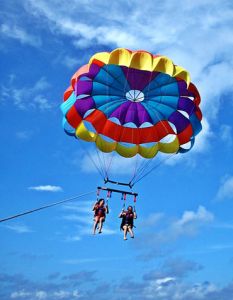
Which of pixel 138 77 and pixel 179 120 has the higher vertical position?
pixel 138 77

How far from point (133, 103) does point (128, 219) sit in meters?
4.95

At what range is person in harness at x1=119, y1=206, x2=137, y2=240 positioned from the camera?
50.4 feet

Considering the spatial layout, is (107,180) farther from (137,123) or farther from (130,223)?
(137,123)

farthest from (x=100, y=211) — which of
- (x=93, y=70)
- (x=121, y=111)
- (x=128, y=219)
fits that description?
(x=93, y=70)

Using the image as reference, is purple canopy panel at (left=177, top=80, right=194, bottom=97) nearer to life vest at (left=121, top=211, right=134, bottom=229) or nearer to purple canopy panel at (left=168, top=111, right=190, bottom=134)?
purple canopy panel at (left=168, top=111, right=190, bottom=134)

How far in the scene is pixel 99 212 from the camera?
1528 cm

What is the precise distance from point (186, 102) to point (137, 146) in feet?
9.14

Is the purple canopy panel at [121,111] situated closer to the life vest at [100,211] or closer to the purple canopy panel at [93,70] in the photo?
the purple canopy panel at [93,70]

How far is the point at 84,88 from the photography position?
53.2ft

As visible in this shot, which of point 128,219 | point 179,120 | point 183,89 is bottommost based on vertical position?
point 128,219

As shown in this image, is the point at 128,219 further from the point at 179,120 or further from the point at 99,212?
the point at 179,120

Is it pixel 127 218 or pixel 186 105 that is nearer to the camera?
pixel 127 218

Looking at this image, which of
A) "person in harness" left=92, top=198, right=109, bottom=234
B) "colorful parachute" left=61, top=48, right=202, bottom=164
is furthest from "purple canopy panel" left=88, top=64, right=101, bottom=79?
"person in harness" left=92, top=198, right=109, bottom=234

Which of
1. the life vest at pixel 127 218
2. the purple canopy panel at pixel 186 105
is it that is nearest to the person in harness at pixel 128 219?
the life vest at pixel 127 218
